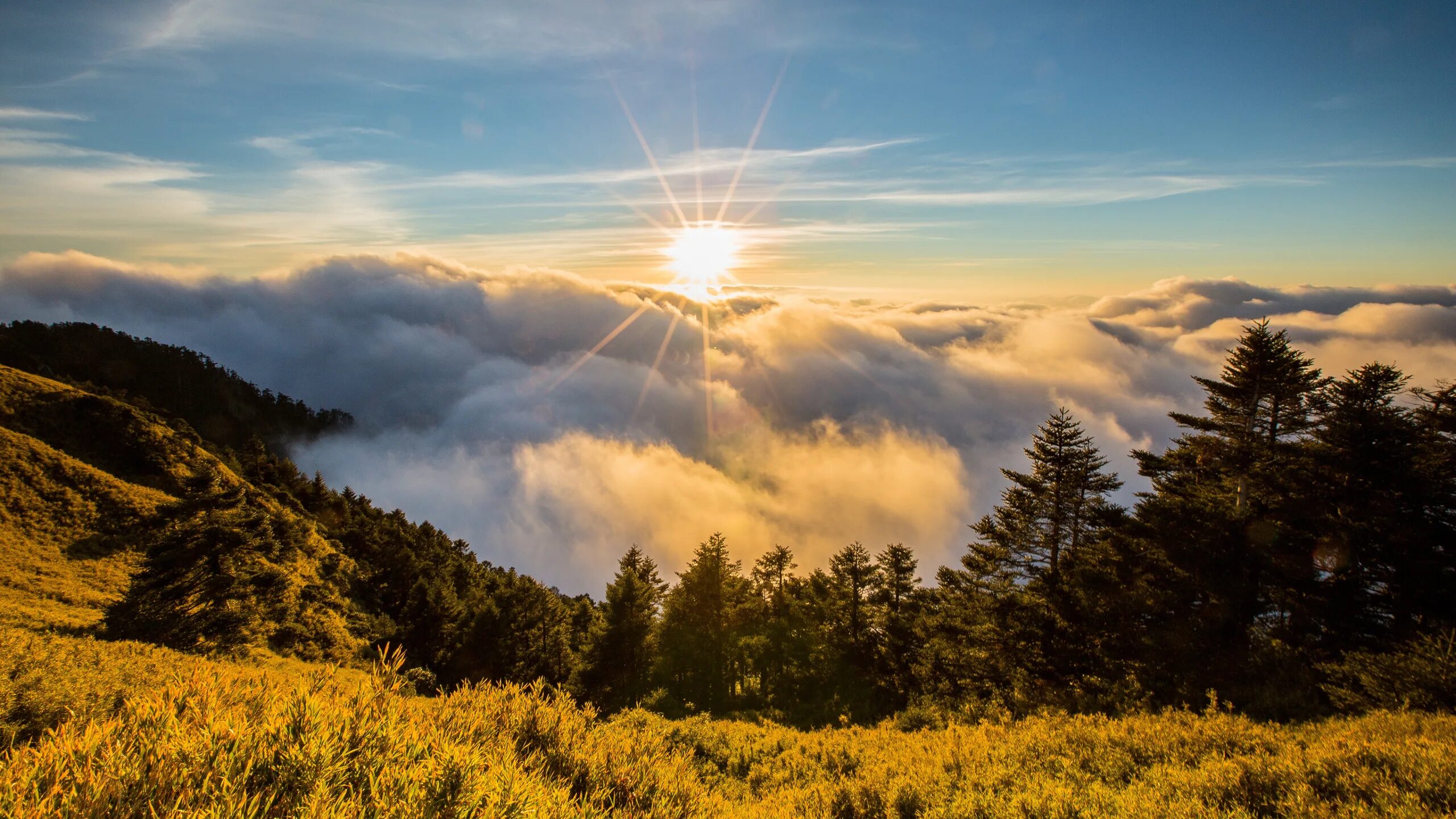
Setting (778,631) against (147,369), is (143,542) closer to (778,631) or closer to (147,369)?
(778,631)

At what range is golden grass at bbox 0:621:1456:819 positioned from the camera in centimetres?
337

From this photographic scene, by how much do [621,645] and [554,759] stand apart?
108 ft

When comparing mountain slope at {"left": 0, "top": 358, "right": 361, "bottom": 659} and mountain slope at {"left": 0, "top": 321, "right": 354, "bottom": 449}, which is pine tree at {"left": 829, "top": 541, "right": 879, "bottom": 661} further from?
mountain slope at {"left": 0, "top": 321, "right": 354, "bottom": 449}

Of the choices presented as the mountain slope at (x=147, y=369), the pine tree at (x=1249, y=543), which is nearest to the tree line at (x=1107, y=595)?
the pine tree at (x=1249, y=543)

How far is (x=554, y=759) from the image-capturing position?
21.5 feet

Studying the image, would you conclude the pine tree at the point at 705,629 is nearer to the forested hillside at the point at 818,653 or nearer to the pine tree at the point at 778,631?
the forested hillside at the point at 818,653

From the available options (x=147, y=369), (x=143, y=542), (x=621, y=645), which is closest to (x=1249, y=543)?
(x=621, y=645)

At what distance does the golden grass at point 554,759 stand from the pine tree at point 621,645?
83.6 ft

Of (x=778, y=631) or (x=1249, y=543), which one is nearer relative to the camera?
(x=1249, y=543)

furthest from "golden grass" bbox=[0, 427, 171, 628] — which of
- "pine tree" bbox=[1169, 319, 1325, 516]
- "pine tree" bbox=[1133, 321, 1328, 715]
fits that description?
"pine tree" bbox=[1169, 319, 1325, 516]

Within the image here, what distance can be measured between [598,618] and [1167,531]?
33216mm

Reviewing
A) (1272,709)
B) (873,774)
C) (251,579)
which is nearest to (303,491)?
(251,579)

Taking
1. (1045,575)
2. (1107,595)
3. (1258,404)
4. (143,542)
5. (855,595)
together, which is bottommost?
(143,542)

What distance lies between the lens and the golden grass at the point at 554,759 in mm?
3367
